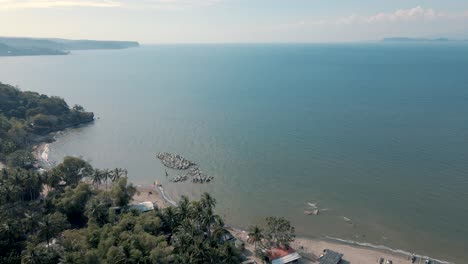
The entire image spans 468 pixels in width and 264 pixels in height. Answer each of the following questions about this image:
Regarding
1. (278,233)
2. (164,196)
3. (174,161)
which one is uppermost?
(278,233)

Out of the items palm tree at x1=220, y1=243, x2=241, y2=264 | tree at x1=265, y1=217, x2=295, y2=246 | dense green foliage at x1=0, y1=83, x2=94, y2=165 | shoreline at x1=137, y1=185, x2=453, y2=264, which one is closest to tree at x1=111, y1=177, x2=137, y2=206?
shoreline at x1=137, y1=185, x2=453, y2=264

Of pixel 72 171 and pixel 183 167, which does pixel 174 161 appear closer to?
pixel 183 167

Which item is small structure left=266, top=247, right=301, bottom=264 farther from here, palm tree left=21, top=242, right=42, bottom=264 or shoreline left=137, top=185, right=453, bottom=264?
palm tree left=21, top=242, right=42, bottom=264

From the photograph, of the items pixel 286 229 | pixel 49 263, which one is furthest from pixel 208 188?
pixel 49 263

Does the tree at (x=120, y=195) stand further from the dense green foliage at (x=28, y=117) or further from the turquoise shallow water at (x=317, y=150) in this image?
the dense green foliage at (x=28, y=117)

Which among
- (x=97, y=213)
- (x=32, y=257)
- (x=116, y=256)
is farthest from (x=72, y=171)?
(x=116, y=256)

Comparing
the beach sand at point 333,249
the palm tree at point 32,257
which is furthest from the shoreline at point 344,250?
the palm tree at point 32,257

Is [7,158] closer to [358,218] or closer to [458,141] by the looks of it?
[358,218]
